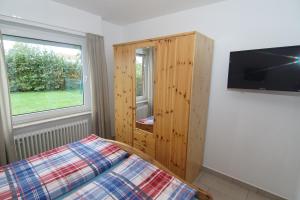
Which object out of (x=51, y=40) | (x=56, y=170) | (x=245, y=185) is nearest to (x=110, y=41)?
(x=51, y=40)

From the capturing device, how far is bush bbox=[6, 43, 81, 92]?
2004 millimetres

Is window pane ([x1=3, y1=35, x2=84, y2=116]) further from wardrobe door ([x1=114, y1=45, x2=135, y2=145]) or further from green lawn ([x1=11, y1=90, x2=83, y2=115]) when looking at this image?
wardrobe door ([x1=114, y1=45, x2=135, y2=145])

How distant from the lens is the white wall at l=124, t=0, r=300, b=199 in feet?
5.56

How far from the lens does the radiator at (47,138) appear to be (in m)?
2.00

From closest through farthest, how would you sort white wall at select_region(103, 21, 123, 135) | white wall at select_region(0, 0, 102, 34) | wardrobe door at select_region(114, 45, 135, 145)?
white wall at select_region(0, 0, 102, 34) < wardrobe door at select_region(114, 45, 135, 145) < white wall at select_region(103, 21, 123, 135)

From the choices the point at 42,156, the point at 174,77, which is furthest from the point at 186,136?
the point at 42,156

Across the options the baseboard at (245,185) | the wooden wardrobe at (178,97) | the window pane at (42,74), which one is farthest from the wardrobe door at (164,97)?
the window pane at (42,74)

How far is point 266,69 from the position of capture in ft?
5.51

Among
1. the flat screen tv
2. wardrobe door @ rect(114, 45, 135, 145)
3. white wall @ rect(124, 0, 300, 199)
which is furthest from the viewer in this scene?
wardrobe door @ rect(114, 45, 135, 145)

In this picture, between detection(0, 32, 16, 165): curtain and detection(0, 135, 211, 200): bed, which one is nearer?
detection(0, 135, 211, 200): bed

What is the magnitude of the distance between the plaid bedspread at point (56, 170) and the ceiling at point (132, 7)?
1.98 m

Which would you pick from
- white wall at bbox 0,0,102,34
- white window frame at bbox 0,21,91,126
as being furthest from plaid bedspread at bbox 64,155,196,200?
white wall at bbox 0,0,102,34

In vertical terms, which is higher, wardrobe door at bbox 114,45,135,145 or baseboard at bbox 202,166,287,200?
wardrobe door at bbox 114,45,135,145

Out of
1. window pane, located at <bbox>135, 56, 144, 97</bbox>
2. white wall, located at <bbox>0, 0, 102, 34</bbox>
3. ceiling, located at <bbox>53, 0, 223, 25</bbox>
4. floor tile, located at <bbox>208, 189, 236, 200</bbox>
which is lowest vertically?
floor tile, located at <bbox>208, 189, 236, 200</bbox>
